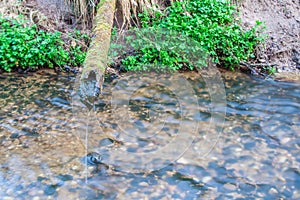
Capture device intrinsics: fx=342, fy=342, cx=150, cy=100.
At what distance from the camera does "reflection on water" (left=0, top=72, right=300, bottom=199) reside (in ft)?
10.1

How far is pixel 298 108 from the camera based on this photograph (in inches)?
174

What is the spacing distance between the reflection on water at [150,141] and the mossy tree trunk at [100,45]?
70 cm

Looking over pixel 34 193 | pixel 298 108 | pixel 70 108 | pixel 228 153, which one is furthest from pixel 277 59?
pixel 34 193

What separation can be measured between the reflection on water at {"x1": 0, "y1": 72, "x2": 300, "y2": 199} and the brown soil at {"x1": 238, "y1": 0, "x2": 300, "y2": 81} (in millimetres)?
599

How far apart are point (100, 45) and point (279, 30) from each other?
341 centimetres

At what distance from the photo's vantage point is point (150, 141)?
3.81 m

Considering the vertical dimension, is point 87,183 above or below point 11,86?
below

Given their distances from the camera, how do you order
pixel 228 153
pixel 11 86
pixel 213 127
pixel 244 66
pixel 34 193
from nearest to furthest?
pixel 34 193, pixel 228 153, pixel 213 127, pixel 11 86, pixel 244 66

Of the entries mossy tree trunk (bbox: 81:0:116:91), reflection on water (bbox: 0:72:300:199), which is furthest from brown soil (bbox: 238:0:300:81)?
mossy tree trunk (bbox: 81:0:116:91)

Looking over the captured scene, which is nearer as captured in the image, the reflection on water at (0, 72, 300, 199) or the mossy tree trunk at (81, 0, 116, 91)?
the reflection on water at (0, 72, 300, 199)

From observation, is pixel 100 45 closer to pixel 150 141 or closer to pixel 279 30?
pixel 150 141

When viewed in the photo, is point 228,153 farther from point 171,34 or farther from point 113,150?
point 171,34

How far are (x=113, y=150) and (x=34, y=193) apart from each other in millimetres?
935

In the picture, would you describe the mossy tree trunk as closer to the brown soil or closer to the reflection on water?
the reflection on water
